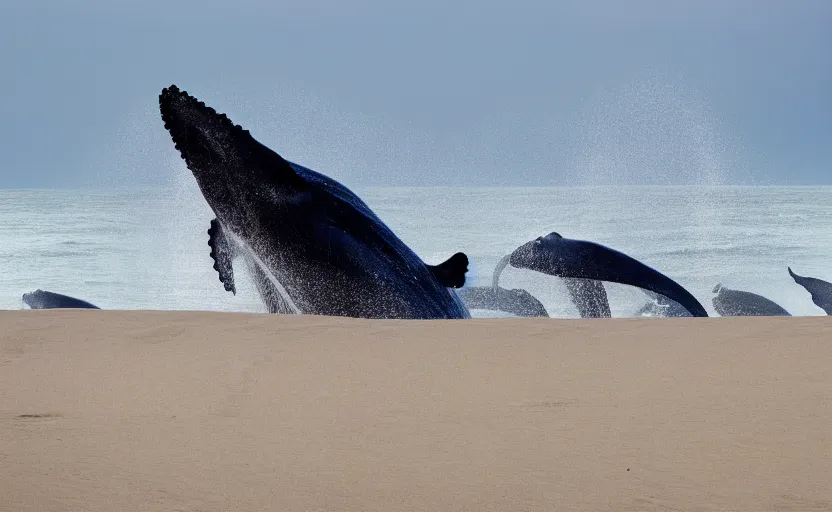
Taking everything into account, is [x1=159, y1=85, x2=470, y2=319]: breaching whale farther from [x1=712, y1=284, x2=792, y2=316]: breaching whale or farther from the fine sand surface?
[x1=712, y1=284, x2=792, y2=316]: breaching whale

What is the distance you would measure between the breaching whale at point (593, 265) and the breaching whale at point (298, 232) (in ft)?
9.38

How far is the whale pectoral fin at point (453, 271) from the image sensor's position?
592 centimetres

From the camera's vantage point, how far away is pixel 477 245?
33625 mm

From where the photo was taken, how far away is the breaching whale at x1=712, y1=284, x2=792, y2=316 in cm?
1134

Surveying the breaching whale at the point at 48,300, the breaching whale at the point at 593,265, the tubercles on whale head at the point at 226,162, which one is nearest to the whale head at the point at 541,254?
the breaching whale at the point at 593,265

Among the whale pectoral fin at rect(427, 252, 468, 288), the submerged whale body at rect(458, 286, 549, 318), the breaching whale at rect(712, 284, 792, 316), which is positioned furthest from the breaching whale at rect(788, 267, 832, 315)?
the whale pectoral fin at rect(427, 252, 468, 288)

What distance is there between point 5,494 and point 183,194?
16.6ft

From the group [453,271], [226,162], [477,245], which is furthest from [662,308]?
[477,245]

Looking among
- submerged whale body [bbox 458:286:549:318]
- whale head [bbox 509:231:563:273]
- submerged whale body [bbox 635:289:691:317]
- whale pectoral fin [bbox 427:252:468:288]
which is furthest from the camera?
submerged whale body [bbox 458:286:549:318]

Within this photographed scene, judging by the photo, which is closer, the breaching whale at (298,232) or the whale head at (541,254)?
the breaching whale at (298,232)

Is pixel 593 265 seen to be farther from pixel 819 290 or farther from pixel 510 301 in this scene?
pixel 819 290

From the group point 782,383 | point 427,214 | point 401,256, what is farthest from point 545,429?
point 427,214

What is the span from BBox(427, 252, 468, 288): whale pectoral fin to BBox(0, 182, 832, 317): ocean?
4.7 inches

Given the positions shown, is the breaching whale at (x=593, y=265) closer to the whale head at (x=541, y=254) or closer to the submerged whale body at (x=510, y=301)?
the whale head at (x=541, y=254)
